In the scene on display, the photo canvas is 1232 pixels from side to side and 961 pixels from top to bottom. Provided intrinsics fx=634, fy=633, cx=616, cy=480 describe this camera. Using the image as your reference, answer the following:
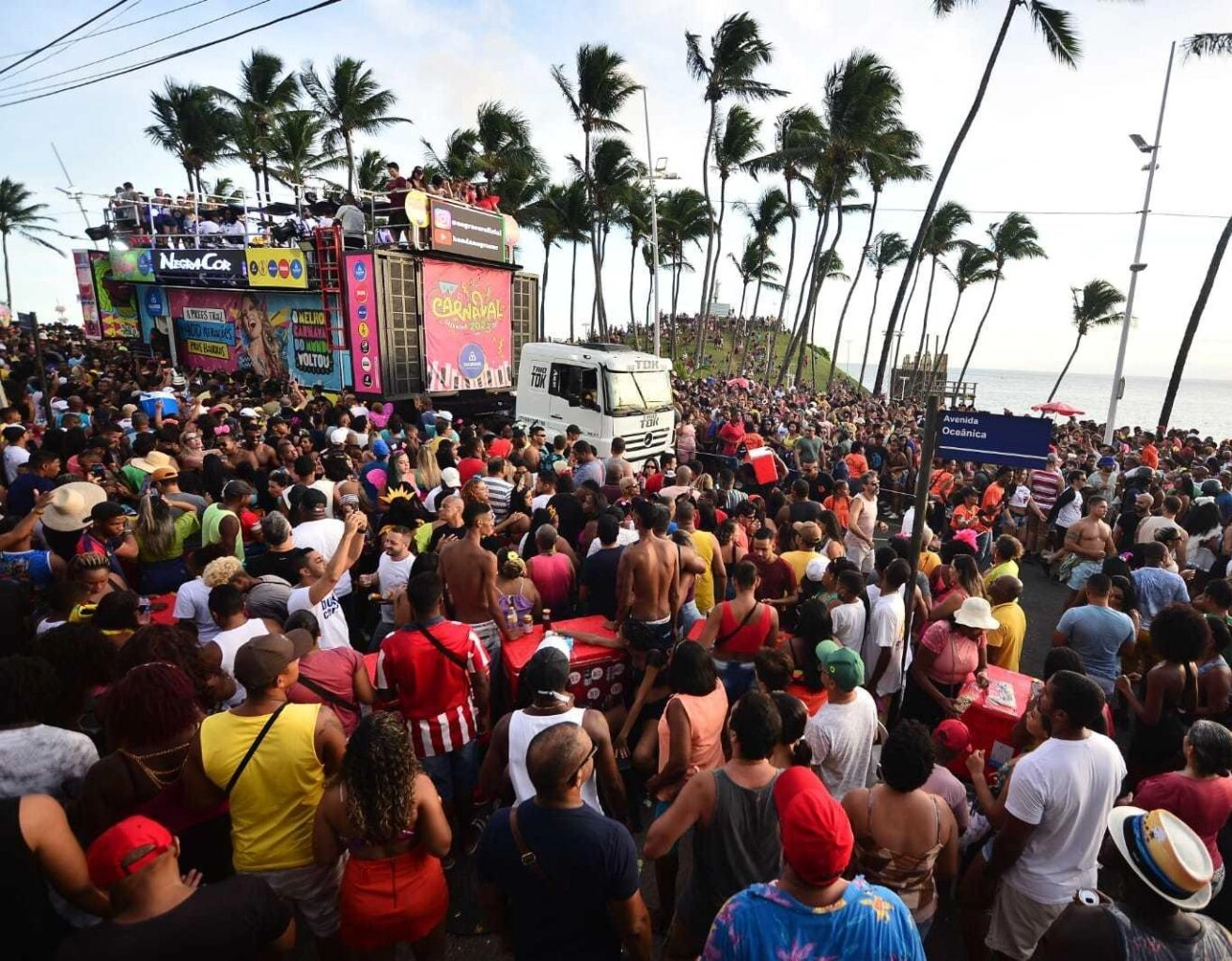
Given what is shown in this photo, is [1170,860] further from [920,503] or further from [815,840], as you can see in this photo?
[920,503]

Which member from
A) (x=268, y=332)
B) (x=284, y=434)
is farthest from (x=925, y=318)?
(x=284, y=434)

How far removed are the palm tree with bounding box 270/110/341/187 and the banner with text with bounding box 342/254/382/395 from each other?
1786 cm

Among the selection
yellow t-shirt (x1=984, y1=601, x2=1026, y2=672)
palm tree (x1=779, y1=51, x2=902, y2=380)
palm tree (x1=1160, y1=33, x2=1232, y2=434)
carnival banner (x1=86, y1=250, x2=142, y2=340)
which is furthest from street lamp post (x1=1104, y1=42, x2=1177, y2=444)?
carnival banner (x1=86, y1=250, x2=142, y2=340)

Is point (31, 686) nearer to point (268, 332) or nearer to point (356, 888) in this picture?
point (356, 888)

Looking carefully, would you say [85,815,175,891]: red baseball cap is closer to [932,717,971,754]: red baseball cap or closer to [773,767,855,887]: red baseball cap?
[773,767,855,887]: red baseball cap

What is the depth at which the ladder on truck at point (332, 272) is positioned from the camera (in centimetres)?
1378

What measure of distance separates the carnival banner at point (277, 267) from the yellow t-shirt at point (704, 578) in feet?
40.9

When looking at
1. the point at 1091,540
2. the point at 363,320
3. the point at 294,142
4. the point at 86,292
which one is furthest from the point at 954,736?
the point at 294,142

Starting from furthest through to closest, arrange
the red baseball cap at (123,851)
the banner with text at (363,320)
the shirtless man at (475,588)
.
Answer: the banner with text at (363,320)
the shirtless man at (475,588)
the red baseball cap at (123,851)

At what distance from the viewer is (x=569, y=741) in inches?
86.8

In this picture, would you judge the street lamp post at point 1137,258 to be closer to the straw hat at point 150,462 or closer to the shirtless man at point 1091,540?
the shirtless man at point 1091,540

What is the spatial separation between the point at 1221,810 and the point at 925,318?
51900mm

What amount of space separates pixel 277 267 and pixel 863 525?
13.8m

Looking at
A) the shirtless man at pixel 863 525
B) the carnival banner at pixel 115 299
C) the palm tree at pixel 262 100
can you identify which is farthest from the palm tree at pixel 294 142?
the shirtless man at pixel 863 525
